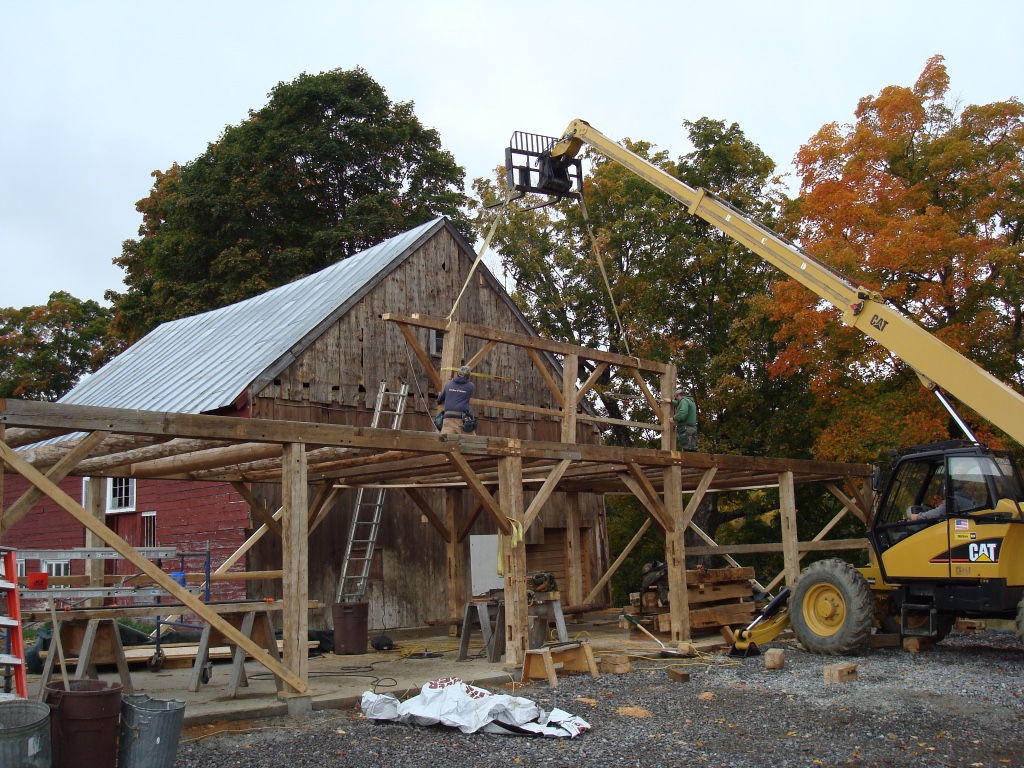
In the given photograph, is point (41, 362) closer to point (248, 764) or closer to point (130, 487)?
point (130, 487)

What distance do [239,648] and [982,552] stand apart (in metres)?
8.31

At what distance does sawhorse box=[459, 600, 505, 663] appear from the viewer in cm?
1205

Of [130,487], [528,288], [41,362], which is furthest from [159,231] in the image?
[130,487]

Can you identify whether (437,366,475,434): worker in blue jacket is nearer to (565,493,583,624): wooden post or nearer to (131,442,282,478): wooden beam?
(131,442,282,478): wooden beam

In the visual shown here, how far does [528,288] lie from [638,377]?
49.8 ft

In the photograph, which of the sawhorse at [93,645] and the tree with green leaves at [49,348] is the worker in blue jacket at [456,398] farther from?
the tree with green leaves at [49,348]

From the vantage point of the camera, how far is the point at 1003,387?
10781 millimetres

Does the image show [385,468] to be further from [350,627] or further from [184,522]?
[184,522]

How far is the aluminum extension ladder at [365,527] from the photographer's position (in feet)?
50.9

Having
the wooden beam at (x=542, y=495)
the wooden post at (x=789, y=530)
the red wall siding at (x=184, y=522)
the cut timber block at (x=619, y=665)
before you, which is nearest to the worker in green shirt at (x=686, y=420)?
the wooden post at (x=789, y=530)

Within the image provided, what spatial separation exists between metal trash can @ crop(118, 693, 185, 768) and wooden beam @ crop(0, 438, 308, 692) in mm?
1360

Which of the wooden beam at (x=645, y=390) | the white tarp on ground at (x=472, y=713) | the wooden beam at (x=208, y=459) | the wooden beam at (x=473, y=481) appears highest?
the wooden beam at (x=645, y=390)

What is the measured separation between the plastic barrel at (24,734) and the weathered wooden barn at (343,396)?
6556 millimetres

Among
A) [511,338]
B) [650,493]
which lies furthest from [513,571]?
[511,338]
